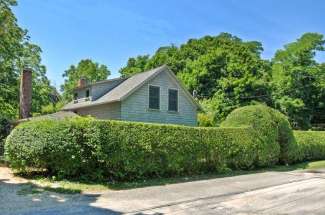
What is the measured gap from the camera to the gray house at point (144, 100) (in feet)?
80.4

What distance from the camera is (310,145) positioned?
75.5 feet

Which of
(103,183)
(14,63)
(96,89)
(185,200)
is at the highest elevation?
(14,63)

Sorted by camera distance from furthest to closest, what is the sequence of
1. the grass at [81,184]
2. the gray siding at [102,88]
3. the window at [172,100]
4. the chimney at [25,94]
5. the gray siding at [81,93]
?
the gray siding at [81,93] → the gray siding at [102,88] → the window at [172,100] → the chimney at [25,94] → the grass at [81,184]

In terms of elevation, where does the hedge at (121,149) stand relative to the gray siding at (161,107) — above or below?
below

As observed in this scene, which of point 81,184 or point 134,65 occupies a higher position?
point 134,65

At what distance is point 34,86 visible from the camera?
105 feet

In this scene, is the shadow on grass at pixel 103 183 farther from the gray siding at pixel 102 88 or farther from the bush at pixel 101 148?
the gray siding at pixel 102 88

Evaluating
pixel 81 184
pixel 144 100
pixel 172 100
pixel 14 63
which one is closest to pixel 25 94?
pixel 14 63

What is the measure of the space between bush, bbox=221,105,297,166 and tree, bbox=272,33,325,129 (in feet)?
79.4

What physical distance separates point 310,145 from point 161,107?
930 cm

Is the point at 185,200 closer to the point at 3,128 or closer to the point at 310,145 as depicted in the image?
the point at 3,128

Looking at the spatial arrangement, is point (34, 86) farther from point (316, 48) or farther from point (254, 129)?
point (316, 48)

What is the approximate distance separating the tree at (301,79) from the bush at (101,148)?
31.3 meters

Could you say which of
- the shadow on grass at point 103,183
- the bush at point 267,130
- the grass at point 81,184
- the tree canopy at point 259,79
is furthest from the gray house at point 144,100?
the tree canopy at point 259,79
